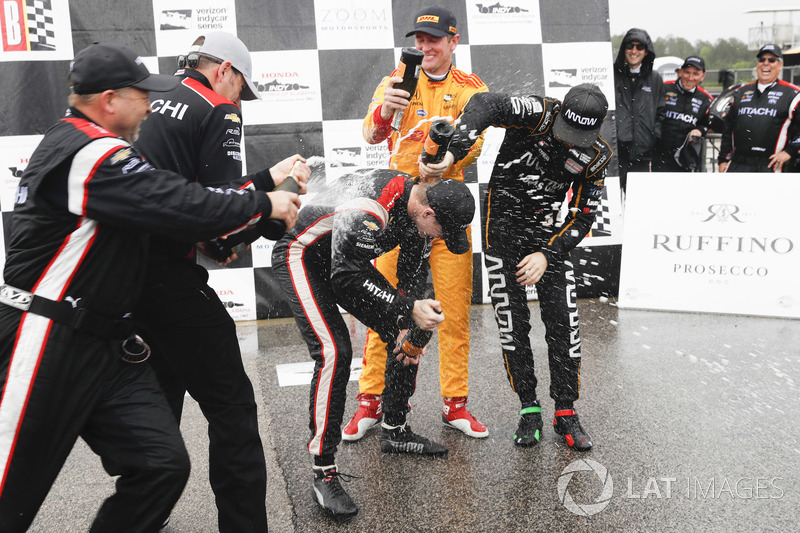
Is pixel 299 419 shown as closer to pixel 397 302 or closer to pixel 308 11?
pixel 397 302

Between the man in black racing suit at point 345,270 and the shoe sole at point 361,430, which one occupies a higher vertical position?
the man in black racing suit at point 345,270

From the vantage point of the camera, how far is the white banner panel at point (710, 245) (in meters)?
5.81

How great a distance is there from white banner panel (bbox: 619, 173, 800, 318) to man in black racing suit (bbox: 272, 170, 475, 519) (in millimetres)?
3590

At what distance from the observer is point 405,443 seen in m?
3.48

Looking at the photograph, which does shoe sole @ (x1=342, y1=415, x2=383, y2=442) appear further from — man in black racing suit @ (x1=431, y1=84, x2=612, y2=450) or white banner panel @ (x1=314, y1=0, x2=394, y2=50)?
white banner panel @ (x1=314, y1=0, x2=394, y2=50)

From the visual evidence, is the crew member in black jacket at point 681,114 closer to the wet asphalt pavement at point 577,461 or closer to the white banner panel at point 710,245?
the white banner panel at point 710,245

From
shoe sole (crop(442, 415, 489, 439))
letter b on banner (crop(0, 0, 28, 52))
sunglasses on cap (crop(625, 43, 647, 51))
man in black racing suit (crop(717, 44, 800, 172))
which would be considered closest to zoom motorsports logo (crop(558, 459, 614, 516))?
shoe sole (crop(442, 415, 489, 439))

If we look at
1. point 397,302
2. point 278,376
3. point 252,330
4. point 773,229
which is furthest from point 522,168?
point 773,229

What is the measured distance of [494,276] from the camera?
367 centimetres

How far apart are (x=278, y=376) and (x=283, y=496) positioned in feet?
5.26

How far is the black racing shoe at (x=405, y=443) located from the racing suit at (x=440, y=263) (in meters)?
0.33

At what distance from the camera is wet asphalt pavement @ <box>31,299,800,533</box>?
284cm

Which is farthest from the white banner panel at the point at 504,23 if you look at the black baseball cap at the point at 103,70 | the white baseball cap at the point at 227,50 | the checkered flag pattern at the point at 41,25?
the black baseball cap at the point at 103,70

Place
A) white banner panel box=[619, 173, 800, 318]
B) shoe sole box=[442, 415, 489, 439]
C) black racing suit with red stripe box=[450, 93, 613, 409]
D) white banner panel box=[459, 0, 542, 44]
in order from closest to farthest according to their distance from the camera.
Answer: black racing suit with red stripe box=[450, 93, 613, 409] → shoe sole box=[442, 415, 489, 439] → white banner panel box=[619, 173, 800, 318] → white banner panel box=[459, 0, 542, 44]
